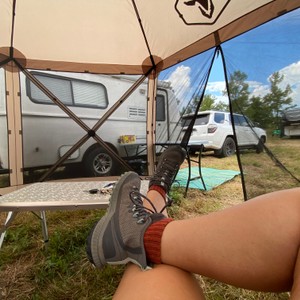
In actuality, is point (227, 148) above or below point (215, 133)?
below

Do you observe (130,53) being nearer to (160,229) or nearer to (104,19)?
(104,19)

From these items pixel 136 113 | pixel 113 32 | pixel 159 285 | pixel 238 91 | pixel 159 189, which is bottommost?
pixel 159 285

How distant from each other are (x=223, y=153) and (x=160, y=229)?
5239 millimetres

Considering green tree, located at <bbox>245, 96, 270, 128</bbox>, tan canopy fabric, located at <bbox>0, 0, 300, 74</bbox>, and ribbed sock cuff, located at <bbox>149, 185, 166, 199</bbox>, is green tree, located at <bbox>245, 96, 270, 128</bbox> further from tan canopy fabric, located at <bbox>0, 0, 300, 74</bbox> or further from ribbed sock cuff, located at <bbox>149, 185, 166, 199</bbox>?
ribbed sock cuff, located at <bbox>149, 185, 166, 199</bbox>

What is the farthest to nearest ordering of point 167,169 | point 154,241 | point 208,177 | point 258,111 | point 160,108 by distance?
point 208,177, point 160,108, point 258,111, point 167,169, point 154,241

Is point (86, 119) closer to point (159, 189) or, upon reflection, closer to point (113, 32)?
point (113, 32)

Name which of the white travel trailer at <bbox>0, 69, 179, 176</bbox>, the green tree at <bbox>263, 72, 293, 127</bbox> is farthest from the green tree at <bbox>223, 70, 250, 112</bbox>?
the white travel trailer at <bbox>0, 69, 179, 176</bbox>

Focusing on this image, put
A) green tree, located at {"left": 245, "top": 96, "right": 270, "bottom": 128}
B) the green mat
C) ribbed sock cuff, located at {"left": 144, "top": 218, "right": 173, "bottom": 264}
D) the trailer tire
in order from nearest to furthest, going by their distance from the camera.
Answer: ribbed sock cuff, located at {"left": 144, "top": 218, "right": 173, "bottom": 264} < green tree, located at {"left": 245, "top": 96, "right": 270, "bottom": 128} < the green mat < the trailer tire

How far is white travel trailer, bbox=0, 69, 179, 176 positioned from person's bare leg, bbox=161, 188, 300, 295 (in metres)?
2.34

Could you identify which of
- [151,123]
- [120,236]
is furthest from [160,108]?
[120,236]

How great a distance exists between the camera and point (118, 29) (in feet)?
7.72

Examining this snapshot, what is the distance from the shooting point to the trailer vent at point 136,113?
3.10m

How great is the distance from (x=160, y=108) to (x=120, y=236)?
97.9 inches

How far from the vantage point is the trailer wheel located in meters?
3.02
